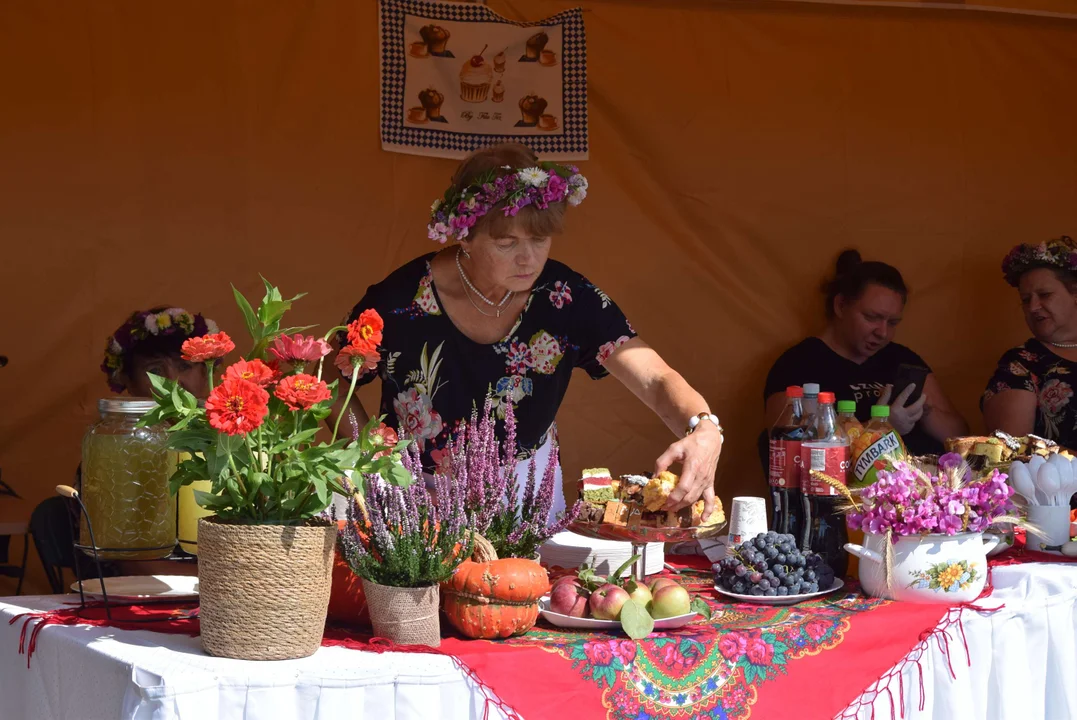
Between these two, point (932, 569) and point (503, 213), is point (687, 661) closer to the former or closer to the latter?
point (932, 569)

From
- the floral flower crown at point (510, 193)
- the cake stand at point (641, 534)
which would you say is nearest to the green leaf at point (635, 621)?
the cake stand at point (641, 534)

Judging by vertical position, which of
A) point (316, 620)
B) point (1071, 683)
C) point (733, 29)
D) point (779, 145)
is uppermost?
point (733, 29)

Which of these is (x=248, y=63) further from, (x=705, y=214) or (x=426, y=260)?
(x=705, y=214)

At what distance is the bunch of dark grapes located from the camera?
2.10 metres

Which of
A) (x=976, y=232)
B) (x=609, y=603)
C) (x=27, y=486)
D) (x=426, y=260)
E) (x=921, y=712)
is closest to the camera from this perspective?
(x=609, y=603)

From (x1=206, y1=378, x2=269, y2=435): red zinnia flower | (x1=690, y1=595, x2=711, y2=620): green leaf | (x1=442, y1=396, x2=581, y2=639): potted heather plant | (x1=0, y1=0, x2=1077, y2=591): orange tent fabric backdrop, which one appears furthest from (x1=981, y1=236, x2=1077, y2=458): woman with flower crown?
(x1=206, y1=378, x2=269, y2=435): red zinnia flower

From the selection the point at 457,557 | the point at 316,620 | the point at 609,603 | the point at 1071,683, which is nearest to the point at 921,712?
the point at 1071,683

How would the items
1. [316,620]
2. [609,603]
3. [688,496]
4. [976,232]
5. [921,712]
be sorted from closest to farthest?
1. [316,620]
2. [609,603]
3. [921,712]
4. [688,496]
5. [976,232]

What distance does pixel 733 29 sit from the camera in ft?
14.6

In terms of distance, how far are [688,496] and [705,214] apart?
8.20 ft

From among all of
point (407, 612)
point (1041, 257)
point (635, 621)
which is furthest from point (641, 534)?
point (1041, 257)

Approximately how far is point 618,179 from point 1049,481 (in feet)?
7.32

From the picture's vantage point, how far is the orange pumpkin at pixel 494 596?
1786mm

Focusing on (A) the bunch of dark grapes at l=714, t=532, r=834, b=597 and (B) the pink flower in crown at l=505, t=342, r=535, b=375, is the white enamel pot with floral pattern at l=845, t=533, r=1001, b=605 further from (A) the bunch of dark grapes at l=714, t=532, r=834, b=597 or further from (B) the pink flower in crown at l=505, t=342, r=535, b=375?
(B) the pink flower in crown at l=505, t=342, r=535, b=375
